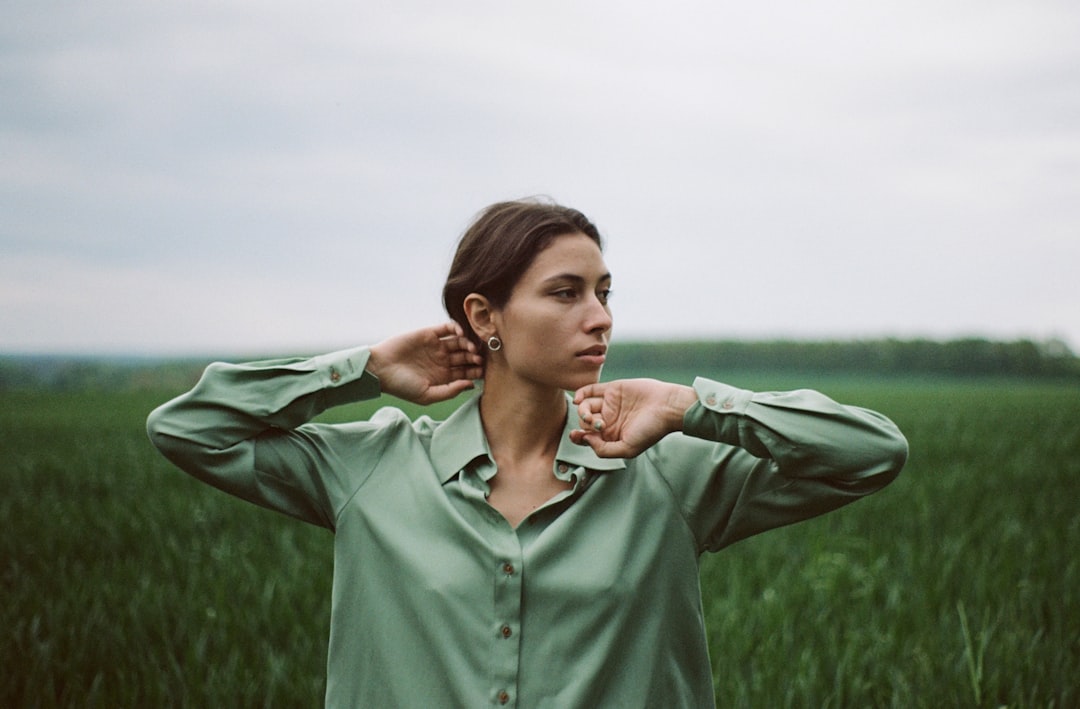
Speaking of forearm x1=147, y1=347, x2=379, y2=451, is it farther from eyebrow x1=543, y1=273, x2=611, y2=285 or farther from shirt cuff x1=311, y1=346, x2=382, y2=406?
eyebrow x1=543, y1=273, x2=611, y2=285

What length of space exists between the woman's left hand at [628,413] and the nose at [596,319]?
12 centimetres

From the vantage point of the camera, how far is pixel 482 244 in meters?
2.18

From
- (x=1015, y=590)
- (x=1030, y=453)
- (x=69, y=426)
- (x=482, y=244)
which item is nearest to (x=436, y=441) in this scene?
(x=482, y=244)

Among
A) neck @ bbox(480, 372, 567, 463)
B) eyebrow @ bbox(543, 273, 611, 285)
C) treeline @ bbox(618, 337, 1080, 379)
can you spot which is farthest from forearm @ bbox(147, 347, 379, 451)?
treeline @ bbox(618, 337, 1080, 379)

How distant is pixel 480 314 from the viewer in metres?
2.20

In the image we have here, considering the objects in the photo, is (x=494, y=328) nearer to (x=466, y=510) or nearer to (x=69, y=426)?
(x=466, y=510)

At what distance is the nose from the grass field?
5.95 feet

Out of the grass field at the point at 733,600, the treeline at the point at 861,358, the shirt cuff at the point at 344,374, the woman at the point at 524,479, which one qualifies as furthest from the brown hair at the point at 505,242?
the treeline at the point at 861,358

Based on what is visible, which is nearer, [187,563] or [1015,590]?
[1015,590]

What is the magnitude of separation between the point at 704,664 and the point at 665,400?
608 millimetres

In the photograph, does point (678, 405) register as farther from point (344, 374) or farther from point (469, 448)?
point (344, 374)

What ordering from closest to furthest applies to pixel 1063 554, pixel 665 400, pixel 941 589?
pixel 665 400, pixel 941 589, pixel 1063 554

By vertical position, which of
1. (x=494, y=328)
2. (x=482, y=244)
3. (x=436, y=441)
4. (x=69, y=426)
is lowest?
(x=69, y=426)

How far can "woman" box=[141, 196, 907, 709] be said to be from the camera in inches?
76.0
